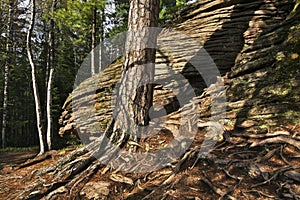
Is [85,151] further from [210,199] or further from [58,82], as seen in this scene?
[58,82]

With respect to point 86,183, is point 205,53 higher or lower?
higher

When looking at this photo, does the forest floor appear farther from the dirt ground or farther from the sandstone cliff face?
the dirt ground

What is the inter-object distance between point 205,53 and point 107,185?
18.9 ft

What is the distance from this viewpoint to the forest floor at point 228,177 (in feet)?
9.74

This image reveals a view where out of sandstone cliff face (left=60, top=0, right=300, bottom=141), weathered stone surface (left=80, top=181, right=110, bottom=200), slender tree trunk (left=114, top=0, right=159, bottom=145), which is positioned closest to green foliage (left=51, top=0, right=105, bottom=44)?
sandstone cliff face (left=60, top=0, right=300, bottom=141)

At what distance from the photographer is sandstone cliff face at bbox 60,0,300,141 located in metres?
4.65

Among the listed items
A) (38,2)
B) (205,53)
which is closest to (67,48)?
(38,2)

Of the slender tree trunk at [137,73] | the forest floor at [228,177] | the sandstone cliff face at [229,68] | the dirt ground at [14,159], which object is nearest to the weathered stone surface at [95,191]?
the forest floor at [228,177]

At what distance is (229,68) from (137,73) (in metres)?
4.25

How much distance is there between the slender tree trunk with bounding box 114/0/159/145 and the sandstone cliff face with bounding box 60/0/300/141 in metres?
1.06

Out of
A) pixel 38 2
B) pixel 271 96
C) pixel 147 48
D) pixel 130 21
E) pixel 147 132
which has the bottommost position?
pixel 147 132

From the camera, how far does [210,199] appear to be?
2963 millimetres

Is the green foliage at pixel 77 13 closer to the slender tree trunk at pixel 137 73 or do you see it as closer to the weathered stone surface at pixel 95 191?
the slender tree trunk at pixel 137 73

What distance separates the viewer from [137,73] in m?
4.43
